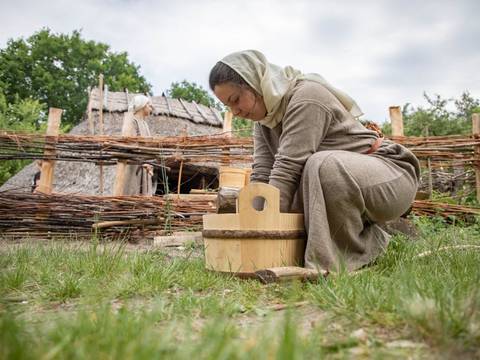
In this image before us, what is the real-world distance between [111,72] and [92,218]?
2636cm

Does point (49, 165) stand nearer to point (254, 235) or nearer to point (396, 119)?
point (254, 235)

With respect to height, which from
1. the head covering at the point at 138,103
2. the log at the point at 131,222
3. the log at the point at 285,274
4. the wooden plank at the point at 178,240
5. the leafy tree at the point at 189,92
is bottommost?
the wooden plank at the point at 178,240

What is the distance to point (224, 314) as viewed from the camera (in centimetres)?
122

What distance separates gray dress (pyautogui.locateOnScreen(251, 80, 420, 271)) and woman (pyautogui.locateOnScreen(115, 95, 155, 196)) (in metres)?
4.28

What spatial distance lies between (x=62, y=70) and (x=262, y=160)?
93.4 feet

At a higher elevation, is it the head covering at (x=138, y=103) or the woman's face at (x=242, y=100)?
the head covering at (x=138, y=103)

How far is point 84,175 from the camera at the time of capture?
35.8ft

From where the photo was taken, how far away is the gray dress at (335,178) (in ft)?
7.76

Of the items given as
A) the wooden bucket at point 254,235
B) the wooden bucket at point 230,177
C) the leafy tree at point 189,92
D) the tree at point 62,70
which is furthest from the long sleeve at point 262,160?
the leafy tree at point 189,92

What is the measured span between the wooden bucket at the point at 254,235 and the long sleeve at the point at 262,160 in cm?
67

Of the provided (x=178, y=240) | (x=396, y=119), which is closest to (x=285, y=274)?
(x=178, y=240)

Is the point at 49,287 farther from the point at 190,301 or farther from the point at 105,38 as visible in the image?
the point at 105,38

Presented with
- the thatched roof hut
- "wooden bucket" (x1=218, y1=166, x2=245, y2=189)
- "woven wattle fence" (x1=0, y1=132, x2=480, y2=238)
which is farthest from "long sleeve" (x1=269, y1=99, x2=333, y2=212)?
the thatched roof hut

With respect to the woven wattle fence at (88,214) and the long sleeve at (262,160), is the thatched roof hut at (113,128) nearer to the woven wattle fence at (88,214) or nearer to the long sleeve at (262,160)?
the woven wattle fence at (88,214)
